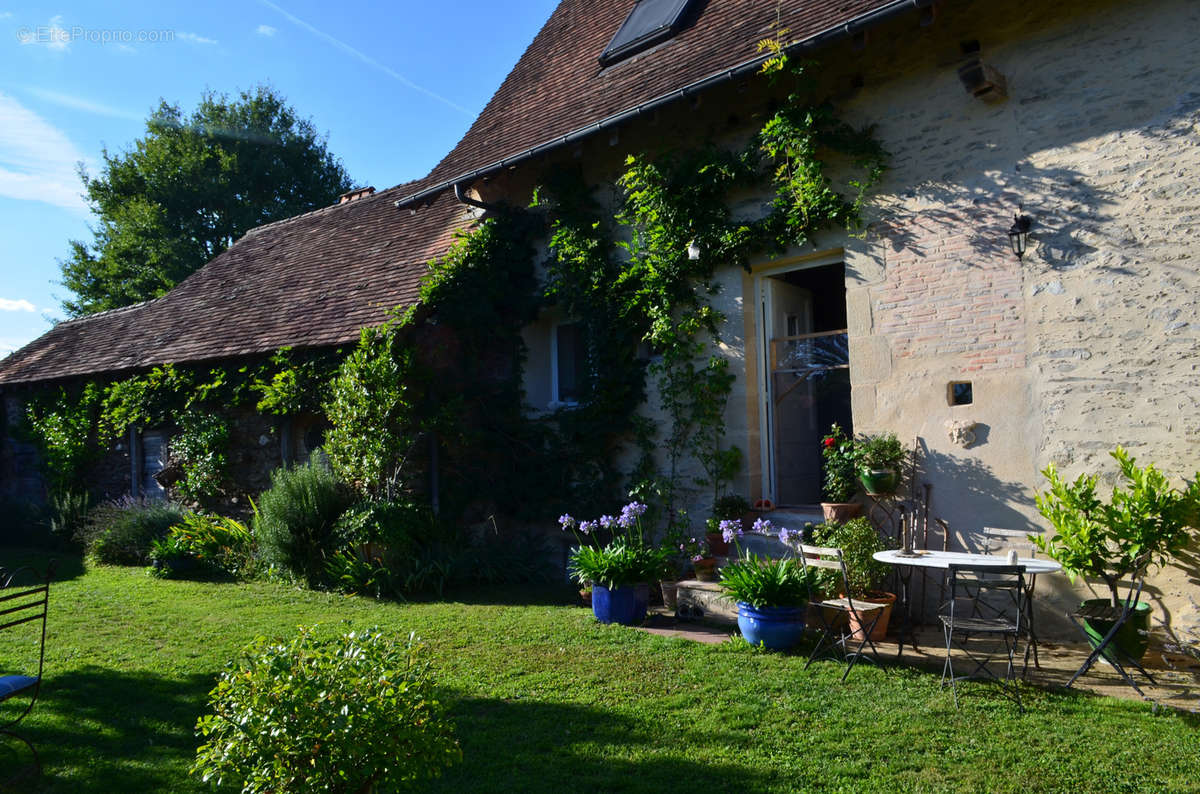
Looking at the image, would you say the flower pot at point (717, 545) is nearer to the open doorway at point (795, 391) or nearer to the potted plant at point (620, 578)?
the open doorway at point (795, 391)

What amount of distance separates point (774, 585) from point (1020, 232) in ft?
11.8

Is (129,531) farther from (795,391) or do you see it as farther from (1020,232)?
(1020,232)

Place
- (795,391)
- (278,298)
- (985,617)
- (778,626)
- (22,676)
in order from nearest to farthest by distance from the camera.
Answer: (22,676) < (778,626) < (985,617) < (795,391) < (278,298)

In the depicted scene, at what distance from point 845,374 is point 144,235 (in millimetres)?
28685

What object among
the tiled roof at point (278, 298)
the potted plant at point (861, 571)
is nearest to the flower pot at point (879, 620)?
the potted plant at point (861, 571)

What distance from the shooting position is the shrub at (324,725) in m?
2.72

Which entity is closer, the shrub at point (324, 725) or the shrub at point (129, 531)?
the shrub at point (324, 725)

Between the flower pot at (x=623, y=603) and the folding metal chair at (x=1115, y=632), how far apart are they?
11.1 ft

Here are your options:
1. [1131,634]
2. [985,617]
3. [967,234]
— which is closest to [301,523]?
[985,617]

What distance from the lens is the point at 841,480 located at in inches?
282

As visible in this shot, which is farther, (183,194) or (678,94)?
(183,194)

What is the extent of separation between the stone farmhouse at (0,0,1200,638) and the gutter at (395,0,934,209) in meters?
0.03

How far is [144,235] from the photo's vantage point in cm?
2828

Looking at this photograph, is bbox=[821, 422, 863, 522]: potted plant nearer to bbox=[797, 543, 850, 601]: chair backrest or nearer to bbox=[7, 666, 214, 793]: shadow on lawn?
bbox=[797, 543, 850, 601]: chair backrest
